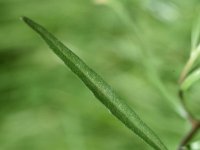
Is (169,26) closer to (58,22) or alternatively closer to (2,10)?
(58,22)

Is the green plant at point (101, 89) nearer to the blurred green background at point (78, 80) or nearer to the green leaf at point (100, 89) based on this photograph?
the green leaf at point (100, 89)

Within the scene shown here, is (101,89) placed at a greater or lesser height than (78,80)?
greater

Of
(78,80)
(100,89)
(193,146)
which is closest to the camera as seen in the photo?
(100,89)

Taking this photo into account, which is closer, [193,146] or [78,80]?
[193,146]

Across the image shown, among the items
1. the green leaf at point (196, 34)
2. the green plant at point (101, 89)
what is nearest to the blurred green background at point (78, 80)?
the green leaf at point (196, 34)

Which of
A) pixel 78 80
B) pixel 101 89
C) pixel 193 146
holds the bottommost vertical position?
pixel 78 80

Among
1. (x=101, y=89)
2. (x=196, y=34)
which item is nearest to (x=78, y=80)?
(x=196, y=34)

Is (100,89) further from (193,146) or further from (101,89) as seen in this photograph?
(193,146)

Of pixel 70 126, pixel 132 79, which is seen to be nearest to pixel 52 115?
pixel 70 126
